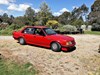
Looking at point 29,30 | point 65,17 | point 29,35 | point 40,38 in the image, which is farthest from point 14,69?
point 65,17

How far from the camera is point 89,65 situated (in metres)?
9.55

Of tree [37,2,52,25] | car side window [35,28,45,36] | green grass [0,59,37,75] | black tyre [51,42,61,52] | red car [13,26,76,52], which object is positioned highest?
tree [37,2,52,25]

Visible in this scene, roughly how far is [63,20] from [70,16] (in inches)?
244

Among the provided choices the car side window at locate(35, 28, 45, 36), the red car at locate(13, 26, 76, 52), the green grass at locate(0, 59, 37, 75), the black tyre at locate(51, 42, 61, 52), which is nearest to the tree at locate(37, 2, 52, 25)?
the red car at locate(13, 26, 76, 52)

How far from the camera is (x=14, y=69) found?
28.7 ft

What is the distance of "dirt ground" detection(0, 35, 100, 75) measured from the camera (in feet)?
28.7

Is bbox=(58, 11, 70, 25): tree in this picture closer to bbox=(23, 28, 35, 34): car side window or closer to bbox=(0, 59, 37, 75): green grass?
bbox=(23, 28, 35, 34): car side window

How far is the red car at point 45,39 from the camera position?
11.5 meters

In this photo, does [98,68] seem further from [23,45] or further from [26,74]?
[23,45]

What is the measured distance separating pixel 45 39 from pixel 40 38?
427 millimetres

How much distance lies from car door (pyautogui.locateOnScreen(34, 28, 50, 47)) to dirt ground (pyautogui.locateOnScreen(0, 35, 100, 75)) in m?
0.37

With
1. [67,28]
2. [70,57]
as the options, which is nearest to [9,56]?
[70,57]

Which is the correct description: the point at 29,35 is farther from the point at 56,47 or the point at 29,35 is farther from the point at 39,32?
the point at 56,47

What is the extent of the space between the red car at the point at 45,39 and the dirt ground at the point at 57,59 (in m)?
0.37
